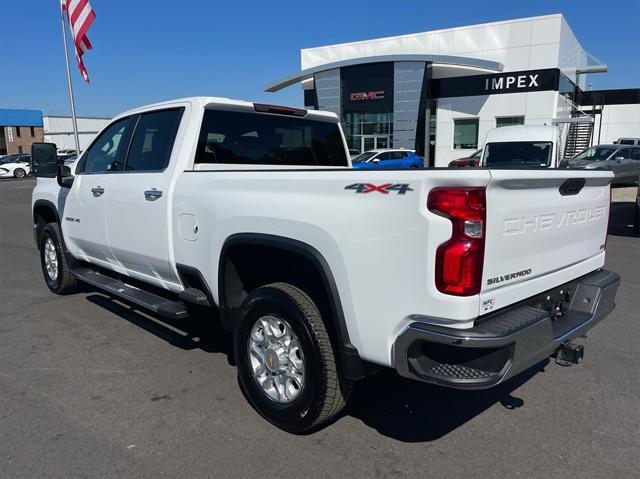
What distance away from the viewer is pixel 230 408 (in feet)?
11.1

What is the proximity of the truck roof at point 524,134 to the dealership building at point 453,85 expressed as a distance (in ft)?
53.2

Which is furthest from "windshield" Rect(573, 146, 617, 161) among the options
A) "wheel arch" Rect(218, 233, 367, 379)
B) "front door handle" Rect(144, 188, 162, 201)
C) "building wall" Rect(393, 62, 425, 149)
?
"wheel arch" Rect(218, 233, 367, 379)

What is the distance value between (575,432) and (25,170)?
44451 millimetres

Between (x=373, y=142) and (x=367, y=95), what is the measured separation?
3348 millimetres

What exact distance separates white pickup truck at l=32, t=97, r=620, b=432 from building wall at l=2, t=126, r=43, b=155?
242ft

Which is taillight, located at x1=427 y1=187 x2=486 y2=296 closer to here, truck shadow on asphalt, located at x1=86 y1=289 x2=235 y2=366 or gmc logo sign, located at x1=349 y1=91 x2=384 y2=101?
truck shadow on asphalt, located at x1=86 y1=289 x2=235 y2=366

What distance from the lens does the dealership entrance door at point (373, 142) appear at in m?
36.4

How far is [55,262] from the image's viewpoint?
19.7 feet

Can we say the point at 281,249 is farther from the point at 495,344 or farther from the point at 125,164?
the point at 125,164

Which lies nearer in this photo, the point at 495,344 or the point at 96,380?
the point at 495,344

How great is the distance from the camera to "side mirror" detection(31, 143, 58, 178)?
5.30 m

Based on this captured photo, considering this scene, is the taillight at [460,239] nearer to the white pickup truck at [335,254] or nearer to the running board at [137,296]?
the white pickup truck at [335,254]

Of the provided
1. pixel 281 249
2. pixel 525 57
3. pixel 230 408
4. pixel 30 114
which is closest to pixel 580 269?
pixel 281 249

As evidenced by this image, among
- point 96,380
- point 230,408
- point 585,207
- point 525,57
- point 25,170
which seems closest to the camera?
point 585,207
